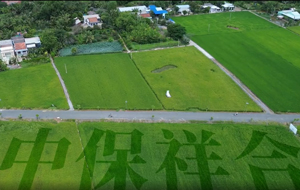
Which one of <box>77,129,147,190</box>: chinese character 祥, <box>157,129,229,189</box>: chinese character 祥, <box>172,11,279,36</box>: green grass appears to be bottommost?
<box>157,129,229,189</box>: chinese character 祥

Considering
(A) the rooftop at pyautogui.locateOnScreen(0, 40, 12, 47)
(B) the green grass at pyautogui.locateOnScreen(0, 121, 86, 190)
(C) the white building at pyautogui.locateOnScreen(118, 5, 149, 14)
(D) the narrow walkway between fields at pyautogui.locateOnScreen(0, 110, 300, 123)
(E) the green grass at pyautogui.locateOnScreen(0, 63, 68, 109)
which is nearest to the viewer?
(B) the green grass at pyautogui.locateOnScreen(0, 121, 86, 190)

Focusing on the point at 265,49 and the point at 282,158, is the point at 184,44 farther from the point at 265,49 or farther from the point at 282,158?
the point at 282,158

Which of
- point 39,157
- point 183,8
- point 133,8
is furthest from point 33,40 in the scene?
point 183,8

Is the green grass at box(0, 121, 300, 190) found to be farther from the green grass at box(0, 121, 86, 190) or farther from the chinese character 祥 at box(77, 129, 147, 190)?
the chinese character 祥 at box(77, 129, 147, 190)

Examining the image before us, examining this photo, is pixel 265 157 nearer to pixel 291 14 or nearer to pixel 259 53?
pixel 259 53

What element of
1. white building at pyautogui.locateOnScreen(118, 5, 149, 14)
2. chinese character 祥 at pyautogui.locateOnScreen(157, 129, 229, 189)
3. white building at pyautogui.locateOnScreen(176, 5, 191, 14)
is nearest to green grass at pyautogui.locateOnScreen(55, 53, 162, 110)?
chinese character 祥 at pyautogui.locateOnScreen(157, 129, 229, 189)

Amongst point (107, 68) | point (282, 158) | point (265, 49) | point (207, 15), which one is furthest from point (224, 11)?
point (282, 158)
